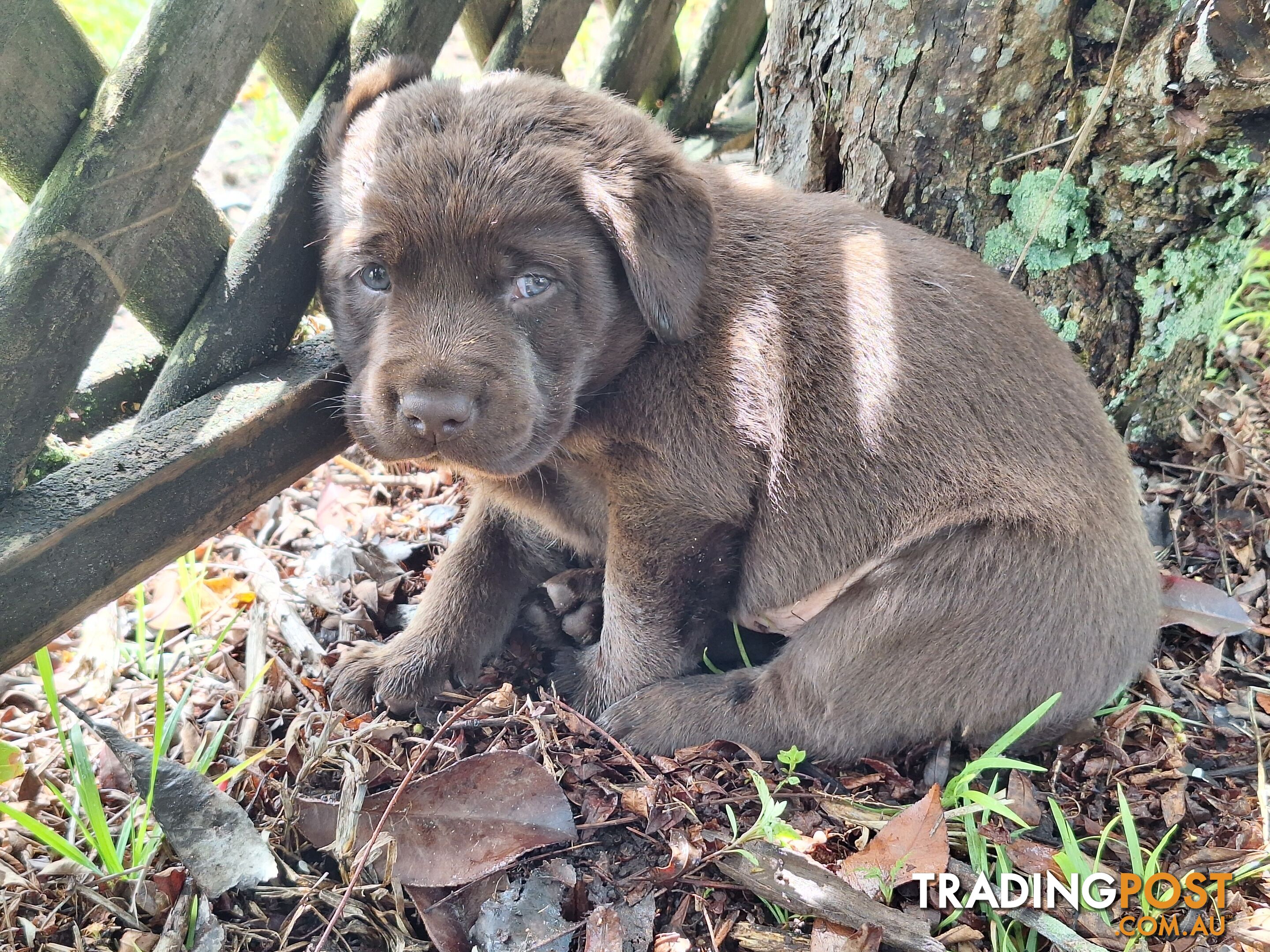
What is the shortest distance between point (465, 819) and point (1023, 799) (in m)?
1.59

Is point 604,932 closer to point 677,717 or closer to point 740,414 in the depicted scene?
point 677,717

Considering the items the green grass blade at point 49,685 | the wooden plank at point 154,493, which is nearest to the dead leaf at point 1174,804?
the wooden plank at point 154,493

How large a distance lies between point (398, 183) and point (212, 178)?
3.78 m

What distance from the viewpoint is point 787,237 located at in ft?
10.1

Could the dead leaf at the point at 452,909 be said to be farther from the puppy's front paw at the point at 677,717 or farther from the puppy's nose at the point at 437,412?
the puppy's nose at the point at 437,412

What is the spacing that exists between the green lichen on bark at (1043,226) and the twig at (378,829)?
8.16 feet

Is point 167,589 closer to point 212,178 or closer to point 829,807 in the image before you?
point 829,807

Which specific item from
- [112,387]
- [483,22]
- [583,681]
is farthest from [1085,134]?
[112,387]

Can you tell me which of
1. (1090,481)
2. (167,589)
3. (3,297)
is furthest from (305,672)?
(1090,481)

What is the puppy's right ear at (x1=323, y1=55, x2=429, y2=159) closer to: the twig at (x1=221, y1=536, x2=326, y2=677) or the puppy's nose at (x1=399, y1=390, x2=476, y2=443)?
the puppy's nose at (x1=399, y1=390, x2=476, y2=443)

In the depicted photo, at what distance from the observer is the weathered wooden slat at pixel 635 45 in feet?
13.3

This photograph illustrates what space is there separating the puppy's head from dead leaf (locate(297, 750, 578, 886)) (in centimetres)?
85

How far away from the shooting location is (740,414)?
2.89m

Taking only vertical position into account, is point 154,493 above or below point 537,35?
below
